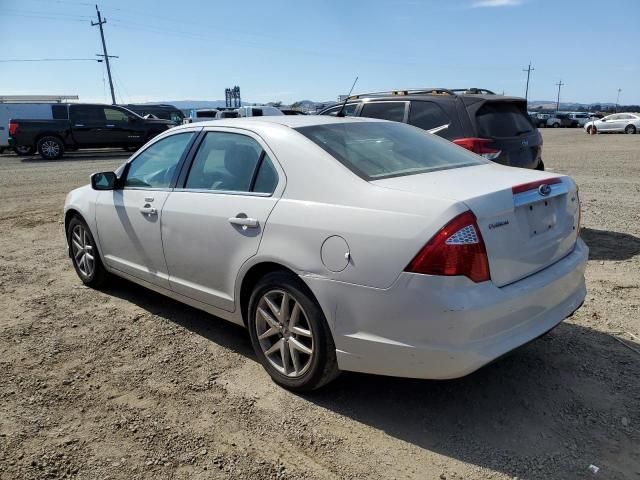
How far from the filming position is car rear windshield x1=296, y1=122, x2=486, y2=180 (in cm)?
317

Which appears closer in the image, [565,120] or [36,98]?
[36,98]

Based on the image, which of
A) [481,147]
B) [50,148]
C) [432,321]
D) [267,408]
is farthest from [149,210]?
[50,148]

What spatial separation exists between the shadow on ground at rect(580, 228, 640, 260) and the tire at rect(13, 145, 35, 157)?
800 inches

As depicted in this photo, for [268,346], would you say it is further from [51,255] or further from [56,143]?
[56,143]

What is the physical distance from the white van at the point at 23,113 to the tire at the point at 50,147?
951mm

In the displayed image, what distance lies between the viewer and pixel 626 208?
27.2 feet

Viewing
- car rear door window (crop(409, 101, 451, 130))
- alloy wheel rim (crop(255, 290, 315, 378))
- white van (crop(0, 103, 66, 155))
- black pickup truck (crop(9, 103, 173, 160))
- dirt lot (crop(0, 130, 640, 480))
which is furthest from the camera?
white van (crop(0, 103, 66, 155))

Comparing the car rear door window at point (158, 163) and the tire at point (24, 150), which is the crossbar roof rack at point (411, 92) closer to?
the car rear door window at point (158, 163)

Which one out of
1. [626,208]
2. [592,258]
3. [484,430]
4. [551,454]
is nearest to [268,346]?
[484,430]

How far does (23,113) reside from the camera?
21.2m

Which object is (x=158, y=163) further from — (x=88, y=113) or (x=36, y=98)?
(x=36, y=98)

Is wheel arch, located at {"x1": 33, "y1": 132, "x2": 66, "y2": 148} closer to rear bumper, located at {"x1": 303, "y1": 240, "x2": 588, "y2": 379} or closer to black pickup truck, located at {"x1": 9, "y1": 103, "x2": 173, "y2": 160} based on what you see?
black pickup truck, located at {"x1": 9, "y1": 103, "x2": 173, "y2": 160}

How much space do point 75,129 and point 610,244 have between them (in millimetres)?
19140

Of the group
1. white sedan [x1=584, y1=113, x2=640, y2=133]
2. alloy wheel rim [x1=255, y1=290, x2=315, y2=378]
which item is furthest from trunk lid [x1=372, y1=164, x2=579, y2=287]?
white sedan [x1=584, y1=113, x2=640, y2=133]
